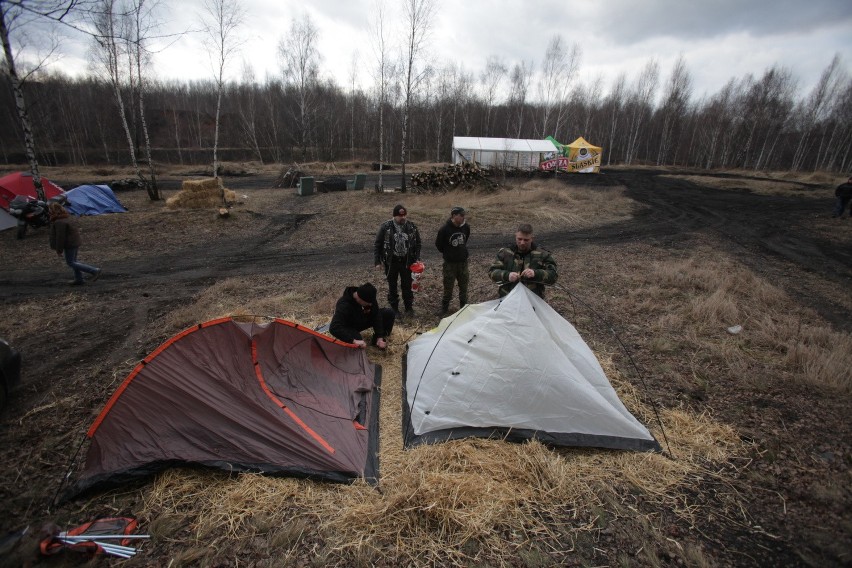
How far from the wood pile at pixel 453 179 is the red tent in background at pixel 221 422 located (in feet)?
53.6

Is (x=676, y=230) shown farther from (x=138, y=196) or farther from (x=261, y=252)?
(x=138, y=196)

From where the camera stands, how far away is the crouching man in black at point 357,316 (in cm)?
473

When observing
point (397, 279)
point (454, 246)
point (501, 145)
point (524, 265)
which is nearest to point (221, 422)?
point (524, 265)

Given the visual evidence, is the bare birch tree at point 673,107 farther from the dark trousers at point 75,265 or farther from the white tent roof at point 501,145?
the dark trousers at point 75,265

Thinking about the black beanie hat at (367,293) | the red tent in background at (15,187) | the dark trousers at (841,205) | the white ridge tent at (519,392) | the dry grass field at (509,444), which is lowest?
the dry grass field at (509,444)

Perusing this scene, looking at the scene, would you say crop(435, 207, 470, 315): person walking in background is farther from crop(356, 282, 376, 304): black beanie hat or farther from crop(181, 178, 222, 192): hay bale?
crop(181, 178, 222, 192): hay bale

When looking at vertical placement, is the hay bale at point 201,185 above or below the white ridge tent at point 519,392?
above

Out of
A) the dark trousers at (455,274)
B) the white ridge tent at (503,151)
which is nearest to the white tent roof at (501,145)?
the white ridge tent at (503,151)

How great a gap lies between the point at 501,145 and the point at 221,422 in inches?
1184

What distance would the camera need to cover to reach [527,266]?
15.3 ft

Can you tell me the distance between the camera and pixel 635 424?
12.1 ft

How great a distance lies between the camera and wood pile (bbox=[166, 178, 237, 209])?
1444 cm

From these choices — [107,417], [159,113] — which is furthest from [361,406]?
[159,113]

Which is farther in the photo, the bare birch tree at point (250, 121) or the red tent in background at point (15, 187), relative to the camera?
the bare birch tree at point (250, 121)
